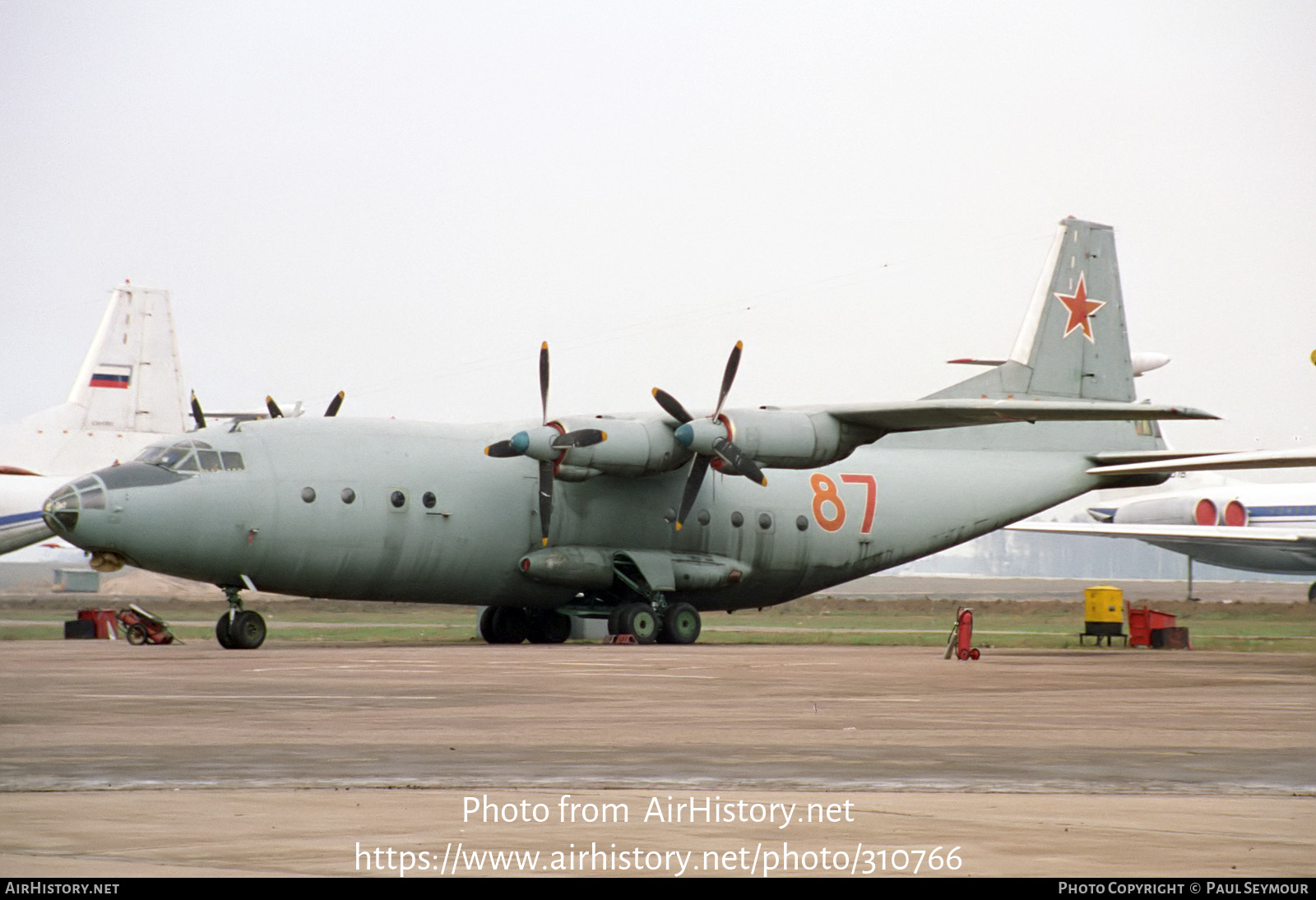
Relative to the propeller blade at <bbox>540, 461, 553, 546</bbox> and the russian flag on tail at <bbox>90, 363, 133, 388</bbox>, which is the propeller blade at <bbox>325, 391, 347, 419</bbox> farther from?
the russian flag on tail at <bbox>90, 363, 133, 388</bbox>

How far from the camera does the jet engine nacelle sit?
255ft

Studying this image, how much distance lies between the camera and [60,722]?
45.1 feet

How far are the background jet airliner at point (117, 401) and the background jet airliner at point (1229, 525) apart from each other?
30.3 meters

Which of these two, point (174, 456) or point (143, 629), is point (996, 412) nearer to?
point (174, 456)

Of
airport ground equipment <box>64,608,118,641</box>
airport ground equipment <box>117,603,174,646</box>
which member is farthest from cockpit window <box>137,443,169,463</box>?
airport ground equipment <box>64,608,118,641</box>

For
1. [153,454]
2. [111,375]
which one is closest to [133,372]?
[111,375]

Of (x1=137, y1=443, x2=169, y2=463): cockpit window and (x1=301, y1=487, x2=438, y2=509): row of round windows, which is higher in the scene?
(x1=137, y1=443, x2=169, y2=463): cockpit window

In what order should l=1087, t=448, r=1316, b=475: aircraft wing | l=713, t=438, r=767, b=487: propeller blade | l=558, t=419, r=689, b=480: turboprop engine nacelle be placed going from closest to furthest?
l=1087, t=448, r=1316, b=475: aircraft wing
l=713, t=438, r=767, b=487: propeller blade
l=558, t=419, r=689, b=480: turboprop engine nacelle

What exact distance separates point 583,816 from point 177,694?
10.2 metres

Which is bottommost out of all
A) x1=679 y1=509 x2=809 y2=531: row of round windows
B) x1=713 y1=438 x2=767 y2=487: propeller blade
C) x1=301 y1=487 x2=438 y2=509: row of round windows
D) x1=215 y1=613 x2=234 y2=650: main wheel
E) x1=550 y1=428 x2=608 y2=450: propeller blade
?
x1=215 y1=613 x2=234 y2=650: main wheel

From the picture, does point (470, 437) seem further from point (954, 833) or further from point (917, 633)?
point (954, 833)

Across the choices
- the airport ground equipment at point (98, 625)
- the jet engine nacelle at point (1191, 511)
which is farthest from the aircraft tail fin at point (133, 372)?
the jet engine nacelle at point (1191, 511)

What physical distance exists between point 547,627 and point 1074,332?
14.9m

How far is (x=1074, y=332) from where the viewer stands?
3959cm
